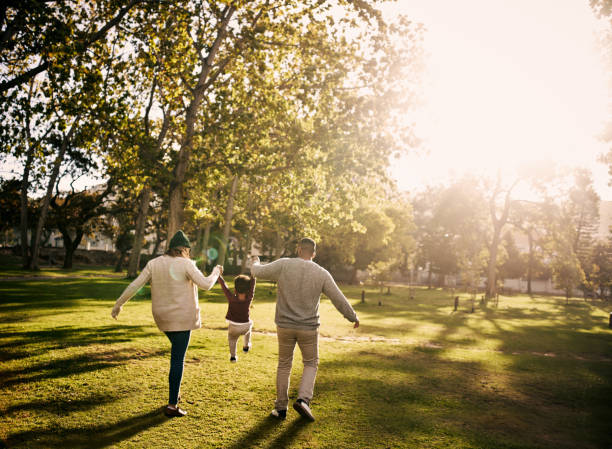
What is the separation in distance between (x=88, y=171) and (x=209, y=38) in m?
32.9

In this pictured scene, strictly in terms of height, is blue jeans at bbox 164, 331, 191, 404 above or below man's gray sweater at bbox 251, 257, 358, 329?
below

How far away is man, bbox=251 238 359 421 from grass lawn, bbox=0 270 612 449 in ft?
1.39

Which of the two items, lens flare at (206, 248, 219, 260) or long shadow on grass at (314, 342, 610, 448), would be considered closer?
long shadow on grass at (314, 342, 610, 448)

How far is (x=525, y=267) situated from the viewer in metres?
77.9

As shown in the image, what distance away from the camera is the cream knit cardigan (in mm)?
5711

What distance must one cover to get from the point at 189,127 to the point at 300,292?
11.8 metres

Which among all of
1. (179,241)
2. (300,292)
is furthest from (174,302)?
(300,292)

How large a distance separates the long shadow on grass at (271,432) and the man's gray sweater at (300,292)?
1.34 metres

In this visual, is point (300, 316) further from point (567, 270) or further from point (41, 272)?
point (567, 270)

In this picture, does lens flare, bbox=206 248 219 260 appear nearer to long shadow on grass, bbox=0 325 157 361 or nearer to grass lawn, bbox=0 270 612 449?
grass lawn, bbox=0 270 612 449

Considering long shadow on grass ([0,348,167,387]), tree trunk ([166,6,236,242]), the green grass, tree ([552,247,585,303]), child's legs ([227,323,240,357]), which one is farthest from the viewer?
tree ([552,247,585,303])

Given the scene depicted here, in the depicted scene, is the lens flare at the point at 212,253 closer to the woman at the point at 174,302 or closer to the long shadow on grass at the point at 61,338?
the long shadow on grass at the point at 61,338

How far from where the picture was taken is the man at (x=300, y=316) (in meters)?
5.96

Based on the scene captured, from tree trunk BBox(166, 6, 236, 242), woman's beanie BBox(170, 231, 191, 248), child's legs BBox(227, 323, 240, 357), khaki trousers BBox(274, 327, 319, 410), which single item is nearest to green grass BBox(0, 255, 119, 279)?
tree trunk BBox(166, 6, 236, 242)
